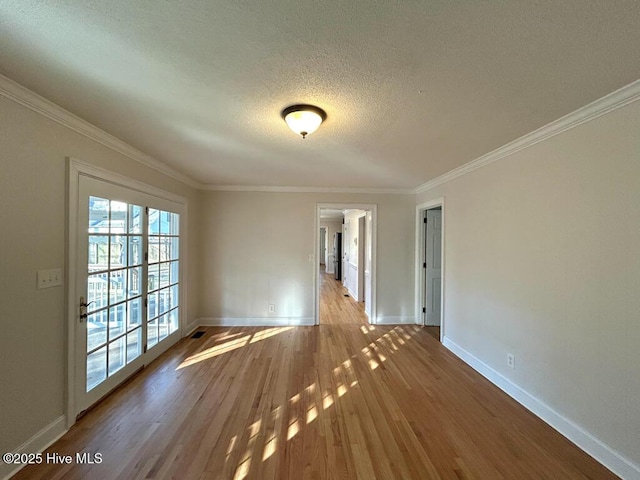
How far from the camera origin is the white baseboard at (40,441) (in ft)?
5.37

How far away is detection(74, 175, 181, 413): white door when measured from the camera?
2.22 meters

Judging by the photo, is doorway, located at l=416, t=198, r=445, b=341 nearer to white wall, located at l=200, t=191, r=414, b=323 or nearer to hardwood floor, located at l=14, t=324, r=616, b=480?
white wall, located at l=200, t=191, r=414, b=323

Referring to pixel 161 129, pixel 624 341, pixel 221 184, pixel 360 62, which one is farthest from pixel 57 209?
pixel 624 341

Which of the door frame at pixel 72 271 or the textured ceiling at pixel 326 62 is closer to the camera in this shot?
the textured ceiling at pixel 326 62

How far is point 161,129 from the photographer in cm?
230

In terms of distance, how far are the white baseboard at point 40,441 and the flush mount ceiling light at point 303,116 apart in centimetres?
269

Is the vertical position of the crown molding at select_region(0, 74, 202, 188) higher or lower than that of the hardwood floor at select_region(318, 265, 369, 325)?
higher

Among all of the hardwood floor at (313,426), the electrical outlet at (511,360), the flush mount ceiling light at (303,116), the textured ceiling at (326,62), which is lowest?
the hardwood floor at (313,426)

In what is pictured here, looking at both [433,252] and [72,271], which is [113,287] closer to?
[72,271]

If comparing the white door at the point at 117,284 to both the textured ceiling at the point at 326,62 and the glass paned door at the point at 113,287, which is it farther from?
the textured ceiling at the point at 326,62

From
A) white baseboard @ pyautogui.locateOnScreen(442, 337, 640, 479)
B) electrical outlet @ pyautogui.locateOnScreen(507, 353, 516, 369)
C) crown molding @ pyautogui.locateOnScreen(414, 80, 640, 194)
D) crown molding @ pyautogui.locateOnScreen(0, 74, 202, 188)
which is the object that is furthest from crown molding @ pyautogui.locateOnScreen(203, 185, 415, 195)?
electrical outlet @ pyautogui.locateOnScreen(507, 353, 516, 369)

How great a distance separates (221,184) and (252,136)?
2288 millimetres

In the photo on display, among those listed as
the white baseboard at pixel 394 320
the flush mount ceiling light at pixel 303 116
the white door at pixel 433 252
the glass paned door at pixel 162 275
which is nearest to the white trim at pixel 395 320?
the white baseboard at pixel 394 320

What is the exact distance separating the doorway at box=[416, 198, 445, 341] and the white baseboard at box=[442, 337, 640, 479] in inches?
62.3
